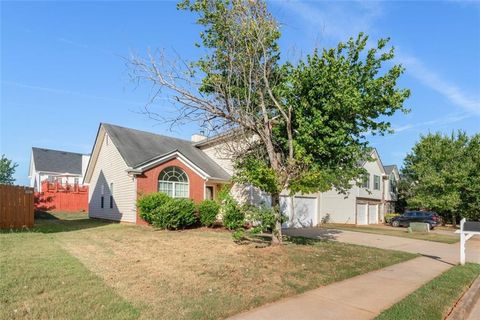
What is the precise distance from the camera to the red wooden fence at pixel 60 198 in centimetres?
2848

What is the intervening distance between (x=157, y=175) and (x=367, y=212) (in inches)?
917

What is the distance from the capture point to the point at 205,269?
815cm

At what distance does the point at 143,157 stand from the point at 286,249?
37.4 ft

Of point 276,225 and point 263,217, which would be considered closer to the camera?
point 263,217

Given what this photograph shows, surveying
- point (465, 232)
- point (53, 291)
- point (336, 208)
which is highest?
point (465, 232)

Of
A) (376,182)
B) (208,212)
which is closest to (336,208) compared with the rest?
(376,182)

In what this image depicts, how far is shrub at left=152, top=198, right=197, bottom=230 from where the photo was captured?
1620 cm

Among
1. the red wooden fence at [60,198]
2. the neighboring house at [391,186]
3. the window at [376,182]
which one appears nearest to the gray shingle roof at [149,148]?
the red wooden fence at [60,198]

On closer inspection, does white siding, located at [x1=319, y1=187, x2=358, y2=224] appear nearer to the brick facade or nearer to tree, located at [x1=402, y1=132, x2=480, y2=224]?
tree, located at [x1=402, y1=132, x2=480, y2=224]

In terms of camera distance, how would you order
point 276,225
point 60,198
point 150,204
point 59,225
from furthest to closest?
1. point 60,198
2. point 59,225
3. point 150,204
4. point 276,225

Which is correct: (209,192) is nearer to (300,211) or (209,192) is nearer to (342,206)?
(300,211)

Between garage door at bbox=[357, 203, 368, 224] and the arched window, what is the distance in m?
19.5

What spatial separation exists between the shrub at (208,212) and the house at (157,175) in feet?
7.71

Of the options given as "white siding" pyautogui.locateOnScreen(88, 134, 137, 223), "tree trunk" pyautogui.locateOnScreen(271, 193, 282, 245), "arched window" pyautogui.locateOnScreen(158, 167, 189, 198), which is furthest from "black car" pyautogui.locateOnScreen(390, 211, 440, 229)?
"white siding" pyautogui.locateOnScreen(88, 134, 137, 223)
